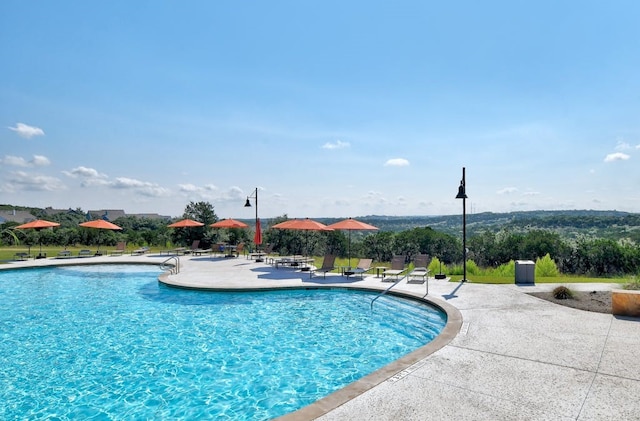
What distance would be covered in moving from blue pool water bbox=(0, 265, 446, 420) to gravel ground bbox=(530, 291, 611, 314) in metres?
3.12

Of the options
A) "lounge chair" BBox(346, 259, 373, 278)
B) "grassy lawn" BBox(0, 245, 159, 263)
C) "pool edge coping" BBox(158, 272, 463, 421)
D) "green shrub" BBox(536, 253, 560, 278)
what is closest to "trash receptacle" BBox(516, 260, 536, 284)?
"green shrub" BBox(536, 253, 560, 278)

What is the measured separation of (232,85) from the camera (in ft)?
53.4

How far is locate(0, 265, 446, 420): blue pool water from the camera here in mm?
5113

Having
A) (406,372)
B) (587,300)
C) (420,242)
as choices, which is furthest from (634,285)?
(420,242)

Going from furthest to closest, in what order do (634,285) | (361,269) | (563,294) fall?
(361,269)
(634,285)
(563,294)

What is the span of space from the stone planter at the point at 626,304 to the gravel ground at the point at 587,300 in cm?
20

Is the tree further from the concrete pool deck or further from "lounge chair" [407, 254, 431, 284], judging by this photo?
the concrete pool deck

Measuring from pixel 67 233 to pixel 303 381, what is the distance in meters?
30.4

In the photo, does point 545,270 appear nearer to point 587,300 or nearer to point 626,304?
point 587,300

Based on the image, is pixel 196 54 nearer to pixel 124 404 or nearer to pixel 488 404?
pixel 124 404

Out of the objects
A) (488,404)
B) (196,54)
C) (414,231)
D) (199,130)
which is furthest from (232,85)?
(414,231)

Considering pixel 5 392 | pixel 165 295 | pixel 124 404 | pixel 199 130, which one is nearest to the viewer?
pixel 124 404

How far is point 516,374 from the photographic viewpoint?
185 inches

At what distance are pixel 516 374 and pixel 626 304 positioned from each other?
490 centimetres
